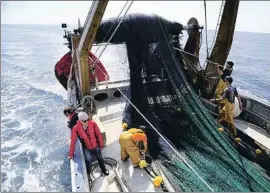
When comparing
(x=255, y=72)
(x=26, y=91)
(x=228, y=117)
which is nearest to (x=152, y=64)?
(x=228, y=117)

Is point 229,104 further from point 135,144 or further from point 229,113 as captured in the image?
point 135,144

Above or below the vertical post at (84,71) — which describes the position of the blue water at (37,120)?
below

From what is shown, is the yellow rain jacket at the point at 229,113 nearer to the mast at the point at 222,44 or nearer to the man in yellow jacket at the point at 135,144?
the mast at the point at 222,44

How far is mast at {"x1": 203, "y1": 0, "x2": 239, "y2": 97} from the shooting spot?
6.57 meters

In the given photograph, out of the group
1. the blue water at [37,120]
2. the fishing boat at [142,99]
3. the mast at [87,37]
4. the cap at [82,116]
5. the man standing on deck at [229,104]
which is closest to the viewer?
the fishing boat at [142,99]

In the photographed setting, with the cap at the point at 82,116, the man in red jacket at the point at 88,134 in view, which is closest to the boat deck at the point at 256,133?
the man in red jacket at the point at 88,134

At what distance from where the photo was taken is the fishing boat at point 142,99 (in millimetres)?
4797

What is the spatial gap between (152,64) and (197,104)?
5.88ft

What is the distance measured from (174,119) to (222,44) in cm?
246

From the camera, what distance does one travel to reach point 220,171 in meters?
4.64

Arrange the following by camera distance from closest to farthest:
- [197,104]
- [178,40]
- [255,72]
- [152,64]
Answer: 1. [197,104]
2. [152,64]
3. [178,40]
4. [255,72]

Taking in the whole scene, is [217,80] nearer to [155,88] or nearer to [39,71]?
[155,88]

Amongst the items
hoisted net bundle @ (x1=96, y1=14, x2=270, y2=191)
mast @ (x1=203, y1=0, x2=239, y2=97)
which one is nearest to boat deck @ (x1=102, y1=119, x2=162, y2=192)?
hoisted net bundle @ (x1=96, y1=14, x2=270, y2=191)

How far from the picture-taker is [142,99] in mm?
6547
